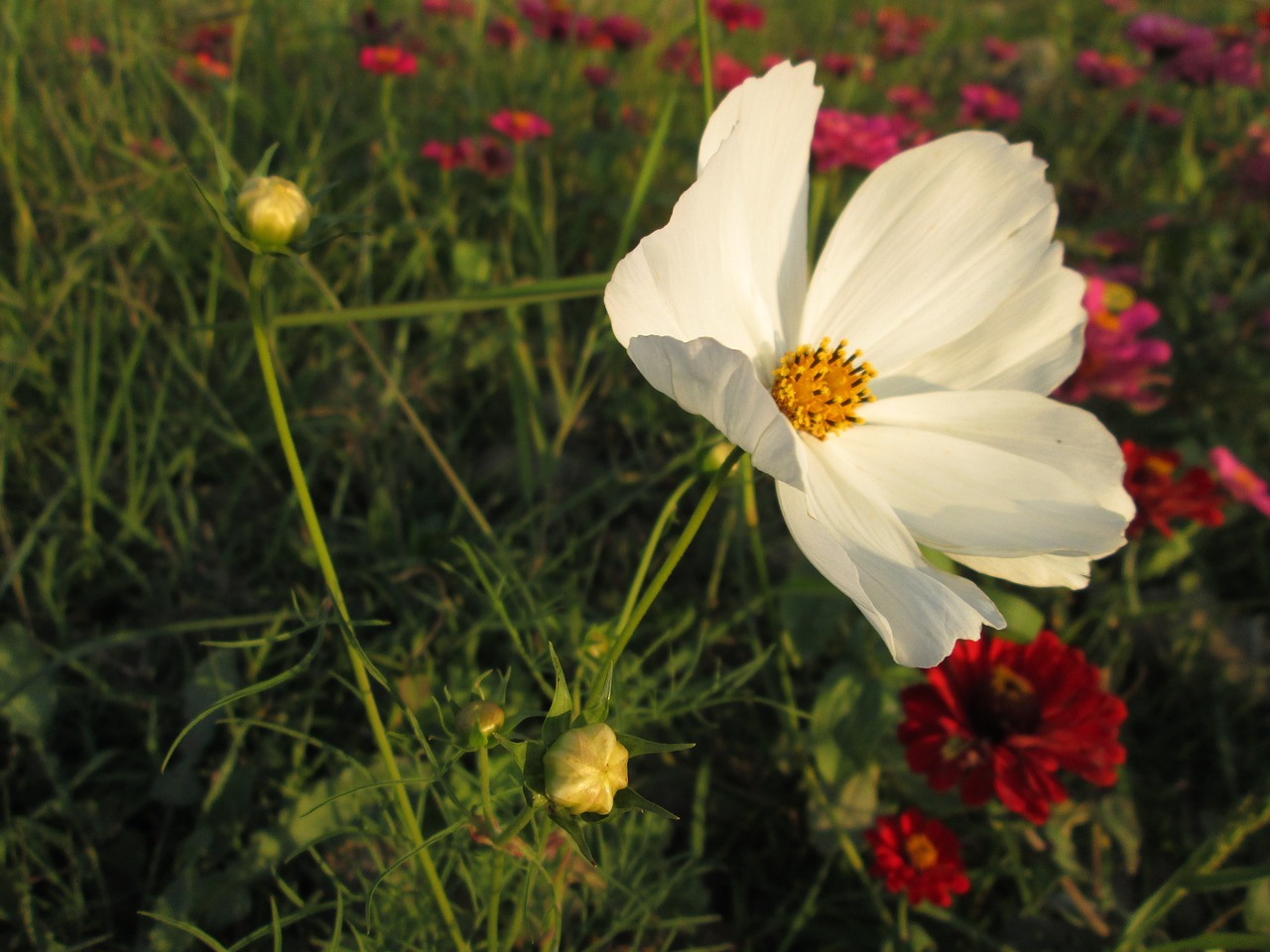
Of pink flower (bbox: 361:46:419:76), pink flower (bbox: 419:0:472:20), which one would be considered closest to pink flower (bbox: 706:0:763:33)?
pink flower (bbox: 419:0:472:20)

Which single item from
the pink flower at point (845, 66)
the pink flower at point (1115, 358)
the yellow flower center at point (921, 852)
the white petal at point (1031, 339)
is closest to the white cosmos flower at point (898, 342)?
the white petal at point (1031, 339)

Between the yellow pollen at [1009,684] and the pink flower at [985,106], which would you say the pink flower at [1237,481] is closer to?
the yellow pollen at [1009,684]

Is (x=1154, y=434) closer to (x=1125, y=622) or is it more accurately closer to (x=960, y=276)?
(x=1125, y=622)

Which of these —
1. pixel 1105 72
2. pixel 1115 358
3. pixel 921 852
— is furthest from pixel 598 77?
pixel 921 852

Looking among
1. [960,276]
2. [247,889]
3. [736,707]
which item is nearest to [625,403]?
[736,707]

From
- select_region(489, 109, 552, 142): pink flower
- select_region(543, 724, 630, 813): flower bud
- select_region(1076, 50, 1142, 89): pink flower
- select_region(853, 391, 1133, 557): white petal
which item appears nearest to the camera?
select_region(543, 724, 630, 813): flower bud

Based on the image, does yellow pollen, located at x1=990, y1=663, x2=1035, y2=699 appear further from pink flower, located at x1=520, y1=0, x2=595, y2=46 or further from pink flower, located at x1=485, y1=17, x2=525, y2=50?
pink flower, located at x1=485, y1=17, x2=525, y2=50

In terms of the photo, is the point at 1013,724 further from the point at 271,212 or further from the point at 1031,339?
the point at 271,212
